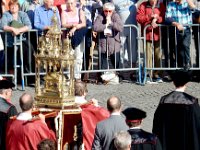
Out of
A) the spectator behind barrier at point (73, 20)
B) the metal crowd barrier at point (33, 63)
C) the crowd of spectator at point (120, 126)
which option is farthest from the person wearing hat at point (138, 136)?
the metal crowd barrier at point (33, 63)

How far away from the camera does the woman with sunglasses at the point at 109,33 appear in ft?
60.8

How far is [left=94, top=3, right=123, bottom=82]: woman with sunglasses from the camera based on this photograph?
18.5 metres

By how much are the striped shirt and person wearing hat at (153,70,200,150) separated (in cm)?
688

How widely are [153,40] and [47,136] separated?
302 inches

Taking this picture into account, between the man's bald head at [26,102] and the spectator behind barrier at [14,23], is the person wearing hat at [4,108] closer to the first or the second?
the man's bald head at [26,102]

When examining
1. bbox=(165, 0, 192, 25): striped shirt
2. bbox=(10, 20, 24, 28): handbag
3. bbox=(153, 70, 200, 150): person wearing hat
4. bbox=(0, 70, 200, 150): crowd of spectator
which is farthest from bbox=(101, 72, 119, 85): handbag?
bbox=(153, 70, 200, 150): person wearing hat

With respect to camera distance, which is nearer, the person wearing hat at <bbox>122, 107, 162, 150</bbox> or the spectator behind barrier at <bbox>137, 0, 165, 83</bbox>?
the person wearing hat at <bbox>122, 107, 162, 150</bbox>

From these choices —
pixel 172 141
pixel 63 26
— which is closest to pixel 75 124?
pixel 172 141

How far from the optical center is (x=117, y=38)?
18797mm

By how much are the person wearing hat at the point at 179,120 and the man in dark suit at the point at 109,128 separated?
23.8 inches

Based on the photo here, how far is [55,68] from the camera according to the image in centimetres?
1248

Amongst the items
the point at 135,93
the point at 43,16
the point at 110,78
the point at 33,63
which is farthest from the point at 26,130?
the point at 110,78

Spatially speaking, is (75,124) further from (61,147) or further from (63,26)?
(63,26)

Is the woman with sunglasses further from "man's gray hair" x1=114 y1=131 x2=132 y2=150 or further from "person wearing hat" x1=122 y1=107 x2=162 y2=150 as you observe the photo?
"man's gray hair" x1=114 y1=131 x2=132 y2=150
